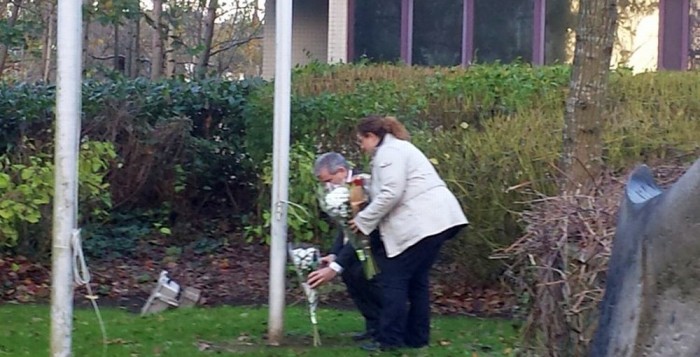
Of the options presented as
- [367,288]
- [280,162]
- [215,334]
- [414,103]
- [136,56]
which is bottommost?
[215,334]

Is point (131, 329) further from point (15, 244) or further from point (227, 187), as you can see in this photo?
point (227, 187)

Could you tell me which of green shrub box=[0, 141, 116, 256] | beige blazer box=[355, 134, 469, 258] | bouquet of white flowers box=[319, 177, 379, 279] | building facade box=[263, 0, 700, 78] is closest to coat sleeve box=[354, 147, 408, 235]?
beige blazer box=[355, 134, 469, 258]

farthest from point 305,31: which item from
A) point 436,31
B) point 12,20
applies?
point 12,20

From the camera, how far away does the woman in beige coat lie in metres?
7.35

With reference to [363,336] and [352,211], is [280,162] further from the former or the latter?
[363,336]

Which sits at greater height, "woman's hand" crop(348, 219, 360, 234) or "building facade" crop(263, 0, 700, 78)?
"building facade" crop(263, 0, 700, 78)

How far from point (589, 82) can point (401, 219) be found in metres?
1.35

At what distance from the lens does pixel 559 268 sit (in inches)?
219

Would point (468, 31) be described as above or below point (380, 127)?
above

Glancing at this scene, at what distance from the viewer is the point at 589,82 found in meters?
7.20

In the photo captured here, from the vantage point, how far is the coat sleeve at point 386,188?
732cm

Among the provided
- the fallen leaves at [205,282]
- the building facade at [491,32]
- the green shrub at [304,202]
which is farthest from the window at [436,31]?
the green shrub at [304,202]

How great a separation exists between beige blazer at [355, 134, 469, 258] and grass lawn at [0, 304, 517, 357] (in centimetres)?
72

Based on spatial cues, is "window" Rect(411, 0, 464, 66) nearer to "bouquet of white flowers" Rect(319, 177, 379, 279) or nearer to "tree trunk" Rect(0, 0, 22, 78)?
"tree trunk" Rect(0, 0, 22, 78)
